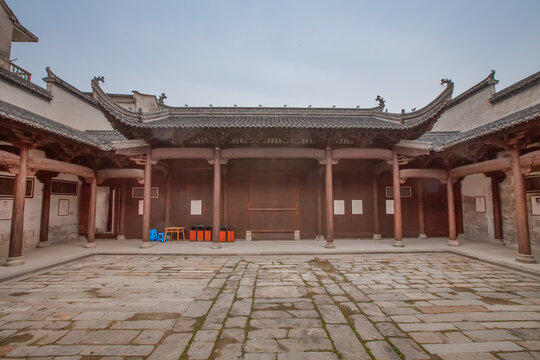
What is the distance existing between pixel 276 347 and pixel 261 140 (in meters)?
6.51

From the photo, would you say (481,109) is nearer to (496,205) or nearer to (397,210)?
(496,205)

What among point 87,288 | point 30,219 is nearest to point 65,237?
point 30,219

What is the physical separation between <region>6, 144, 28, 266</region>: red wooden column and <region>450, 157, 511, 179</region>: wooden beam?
1194 cm

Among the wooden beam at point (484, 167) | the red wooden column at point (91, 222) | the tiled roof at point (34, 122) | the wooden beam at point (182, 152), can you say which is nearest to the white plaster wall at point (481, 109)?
the wooden beam at point (484, 167)

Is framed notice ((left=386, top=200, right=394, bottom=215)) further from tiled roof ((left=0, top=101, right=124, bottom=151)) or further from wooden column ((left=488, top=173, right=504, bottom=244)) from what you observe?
tiled roof ((left=0, top=101, right=124, bottom=151))

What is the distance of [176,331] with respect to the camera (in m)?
2.79

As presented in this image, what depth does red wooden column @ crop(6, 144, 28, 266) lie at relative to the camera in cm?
560

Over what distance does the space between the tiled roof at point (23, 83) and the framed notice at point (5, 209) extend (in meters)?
4.41

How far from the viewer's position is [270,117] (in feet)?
34.9

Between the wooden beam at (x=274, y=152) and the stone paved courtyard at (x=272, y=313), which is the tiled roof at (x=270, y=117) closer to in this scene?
the wooden beam at (x=274, y=152)

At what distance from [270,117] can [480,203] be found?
8780 mm

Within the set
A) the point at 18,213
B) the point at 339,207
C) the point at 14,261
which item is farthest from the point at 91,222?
the point at 339,207

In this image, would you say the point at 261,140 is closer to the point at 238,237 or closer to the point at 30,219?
the point at 238,237

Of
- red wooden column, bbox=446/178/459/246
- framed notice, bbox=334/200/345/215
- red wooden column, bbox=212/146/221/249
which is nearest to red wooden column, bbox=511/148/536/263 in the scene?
red wooden column, bbox=446/178/459/246
